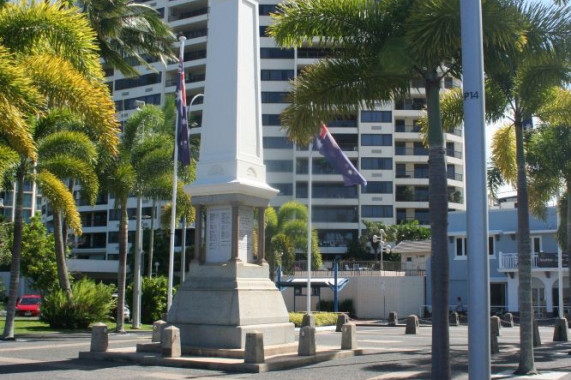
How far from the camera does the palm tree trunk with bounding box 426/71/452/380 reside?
11.0 metres

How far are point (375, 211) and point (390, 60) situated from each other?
212 feet

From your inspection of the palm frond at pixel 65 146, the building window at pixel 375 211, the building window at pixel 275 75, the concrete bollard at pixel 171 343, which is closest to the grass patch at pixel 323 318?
the palm frond at pixel 65 146

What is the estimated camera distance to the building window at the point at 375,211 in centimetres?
7606

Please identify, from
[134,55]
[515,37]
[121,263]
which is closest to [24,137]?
[515,37]

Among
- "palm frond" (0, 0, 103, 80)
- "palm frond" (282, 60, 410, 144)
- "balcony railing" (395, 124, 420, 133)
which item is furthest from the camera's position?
"balcony railing" (395, 124, 420, 133)

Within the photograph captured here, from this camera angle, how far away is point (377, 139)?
249 feet

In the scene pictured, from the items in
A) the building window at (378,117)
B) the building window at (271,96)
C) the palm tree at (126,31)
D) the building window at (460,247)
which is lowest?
the building window at (460,247)

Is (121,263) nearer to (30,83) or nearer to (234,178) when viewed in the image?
(234,178)

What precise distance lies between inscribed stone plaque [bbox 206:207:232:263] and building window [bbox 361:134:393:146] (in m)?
60.4

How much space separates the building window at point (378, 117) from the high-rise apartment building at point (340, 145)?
0.11 m

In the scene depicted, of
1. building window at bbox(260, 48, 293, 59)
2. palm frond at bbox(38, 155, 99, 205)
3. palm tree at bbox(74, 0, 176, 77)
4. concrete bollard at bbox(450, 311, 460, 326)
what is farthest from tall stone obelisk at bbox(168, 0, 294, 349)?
building window at bbox(260, 48, 293, 59)

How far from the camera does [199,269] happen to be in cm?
1622

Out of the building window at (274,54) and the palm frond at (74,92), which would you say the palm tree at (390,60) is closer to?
the palm frond at (74,92)

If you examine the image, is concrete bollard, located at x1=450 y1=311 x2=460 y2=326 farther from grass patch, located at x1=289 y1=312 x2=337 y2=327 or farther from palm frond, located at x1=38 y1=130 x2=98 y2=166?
palm frond, located at x1=38 y1=130 x2=98 y2=166
